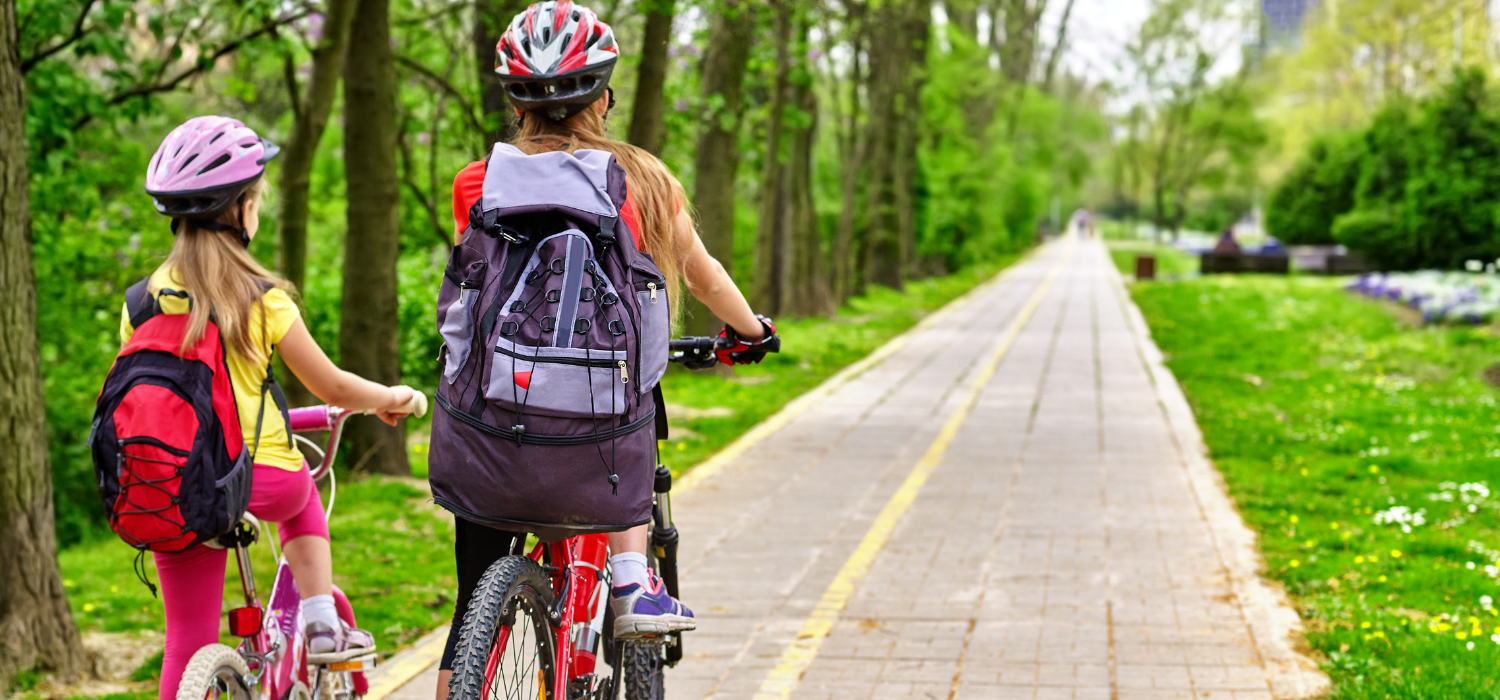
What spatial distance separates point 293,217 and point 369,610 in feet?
12.3

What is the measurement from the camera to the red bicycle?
2869 mm

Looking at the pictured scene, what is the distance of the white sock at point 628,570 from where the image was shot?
3357 mm

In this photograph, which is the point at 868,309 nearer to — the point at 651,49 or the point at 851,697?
the point at 651,49

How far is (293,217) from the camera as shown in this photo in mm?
9234

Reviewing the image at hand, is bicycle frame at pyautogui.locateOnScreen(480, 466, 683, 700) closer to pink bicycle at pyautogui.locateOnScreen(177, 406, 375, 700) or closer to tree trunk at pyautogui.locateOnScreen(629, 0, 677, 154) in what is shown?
pink bicycle at pyautogui.locateOnScreen(177, 406, 375, 700)

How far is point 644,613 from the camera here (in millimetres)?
3322

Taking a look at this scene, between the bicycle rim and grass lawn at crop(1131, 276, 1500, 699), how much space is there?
121 inches

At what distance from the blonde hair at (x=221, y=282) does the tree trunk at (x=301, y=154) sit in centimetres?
556

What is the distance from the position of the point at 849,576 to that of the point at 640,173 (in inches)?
161

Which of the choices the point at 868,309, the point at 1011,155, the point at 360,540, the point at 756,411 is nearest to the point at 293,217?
the point at 360,540

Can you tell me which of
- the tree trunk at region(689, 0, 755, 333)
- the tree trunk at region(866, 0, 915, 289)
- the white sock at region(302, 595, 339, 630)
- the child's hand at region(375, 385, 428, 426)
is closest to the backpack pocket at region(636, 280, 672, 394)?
the child's hand at region(375, 385, 428, 426)

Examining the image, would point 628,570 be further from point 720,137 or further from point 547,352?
point 720,137

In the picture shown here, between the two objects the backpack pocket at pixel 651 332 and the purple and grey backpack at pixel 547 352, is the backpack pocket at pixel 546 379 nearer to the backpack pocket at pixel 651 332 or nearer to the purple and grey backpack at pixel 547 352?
the purple and grey backpack at pixel 547 352

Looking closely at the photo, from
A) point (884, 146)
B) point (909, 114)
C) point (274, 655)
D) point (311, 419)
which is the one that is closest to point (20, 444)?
point (311, 419)
